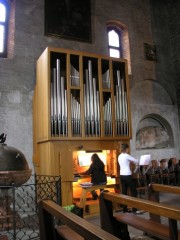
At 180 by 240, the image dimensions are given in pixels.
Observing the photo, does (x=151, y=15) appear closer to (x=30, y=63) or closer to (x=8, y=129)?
(x=30, y=63)

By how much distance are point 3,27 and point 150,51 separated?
19.7 ft

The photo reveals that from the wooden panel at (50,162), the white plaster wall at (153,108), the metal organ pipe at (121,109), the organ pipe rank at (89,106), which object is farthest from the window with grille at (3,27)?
the white plaster wall at (153,108)

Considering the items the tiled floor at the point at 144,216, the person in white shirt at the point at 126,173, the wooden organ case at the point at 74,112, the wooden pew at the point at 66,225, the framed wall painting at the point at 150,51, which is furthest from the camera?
the framed wall painting at the point at 150,51

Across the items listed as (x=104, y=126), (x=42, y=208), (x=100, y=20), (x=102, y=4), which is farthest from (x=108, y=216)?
(x=102, y=4)

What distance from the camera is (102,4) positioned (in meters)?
10.1

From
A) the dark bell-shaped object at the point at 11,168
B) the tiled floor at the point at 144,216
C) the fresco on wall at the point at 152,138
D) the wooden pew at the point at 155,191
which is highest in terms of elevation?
the fresco on wall at the point at 152,138

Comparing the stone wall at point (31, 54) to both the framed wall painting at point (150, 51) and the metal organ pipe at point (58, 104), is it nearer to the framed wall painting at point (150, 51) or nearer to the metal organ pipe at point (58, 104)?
the framed wall painting at point (150, 51)

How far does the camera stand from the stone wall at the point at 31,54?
768 centimetres

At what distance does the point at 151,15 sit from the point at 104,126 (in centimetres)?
679

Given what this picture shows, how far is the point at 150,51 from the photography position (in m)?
11.0

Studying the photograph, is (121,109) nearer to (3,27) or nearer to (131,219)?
(131,219)

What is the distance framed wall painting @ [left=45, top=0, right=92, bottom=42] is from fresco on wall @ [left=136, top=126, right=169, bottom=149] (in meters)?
4.15

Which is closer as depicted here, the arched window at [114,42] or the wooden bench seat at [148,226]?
the wooden bench seat at [148,226]

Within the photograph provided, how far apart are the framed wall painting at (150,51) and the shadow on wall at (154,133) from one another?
246cm
